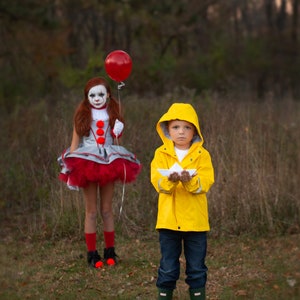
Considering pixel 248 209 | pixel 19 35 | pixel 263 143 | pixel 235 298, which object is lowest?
pixel 235 298

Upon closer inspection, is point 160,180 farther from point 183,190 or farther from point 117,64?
point 117,64

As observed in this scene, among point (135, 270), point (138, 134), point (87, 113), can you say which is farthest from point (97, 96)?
point (138, 134)

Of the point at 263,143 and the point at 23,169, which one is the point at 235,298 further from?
the point at 23,169

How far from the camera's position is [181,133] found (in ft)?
15.4

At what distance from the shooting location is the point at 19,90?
18.0 m

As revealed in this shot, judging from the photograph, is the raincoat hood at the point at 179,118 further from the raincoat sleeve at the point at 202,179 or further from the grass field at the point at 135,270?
the grass field at the point at 135,270

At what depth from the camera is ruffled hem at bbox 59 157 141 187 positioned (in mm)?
6117

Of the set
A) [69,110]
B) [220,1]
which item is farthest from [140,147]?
[220,1]

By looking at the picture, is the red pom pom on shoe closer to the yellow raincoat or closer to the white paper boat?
the yellow raincoat

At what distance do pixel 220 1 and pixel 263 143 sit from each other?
22.7 m

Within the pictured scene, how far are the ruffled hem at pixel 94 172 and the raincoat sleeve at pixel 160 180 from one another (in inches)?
57.4

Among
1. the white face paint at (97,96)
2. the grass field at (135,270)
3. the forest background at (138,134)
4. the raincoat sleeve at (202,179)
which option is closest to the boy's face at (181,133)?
the raincoat sleeve at (202,179)

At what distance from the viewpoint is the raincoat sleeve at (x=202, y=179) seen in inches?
179

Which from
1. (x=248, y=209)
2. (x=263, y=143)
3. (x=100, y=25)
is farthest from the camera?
(x=100, y=25)
